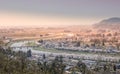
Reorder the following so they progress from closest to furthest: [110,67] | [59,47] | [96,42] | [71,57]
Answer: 1. [110,67]
2. [71,57]
3. [59,47]
4. [96,42]

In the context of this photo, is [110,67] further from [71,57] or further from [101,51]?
[101,51]

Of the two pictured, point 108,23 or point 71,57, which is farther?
point 108,23

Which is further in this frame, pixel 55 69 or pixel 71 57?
pixel 71 57

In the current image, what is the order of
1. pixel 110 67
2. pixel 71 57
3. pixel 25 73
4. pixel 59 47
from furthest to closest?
pixel 59 47
pixel 71 57
pixel 110 67
pixel 25 73

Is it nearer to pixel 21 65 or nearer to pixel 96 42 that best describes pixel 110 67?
pixel 21 65

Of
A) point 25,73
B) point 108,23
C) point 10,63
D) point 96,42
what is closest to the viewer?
point 25,73

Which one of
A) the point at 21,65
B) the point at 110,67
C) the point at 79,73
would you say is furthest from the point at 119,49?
the point at 21,65

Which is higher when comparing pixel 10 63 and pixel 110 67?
pixel 10 63

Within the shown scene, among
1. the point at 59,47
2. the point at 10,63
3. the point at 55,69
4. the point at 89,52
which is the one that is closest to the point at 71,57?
the point at 89,52

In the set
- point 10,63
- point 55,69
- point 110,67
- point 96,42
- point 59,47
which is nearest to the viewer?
point 10,63
